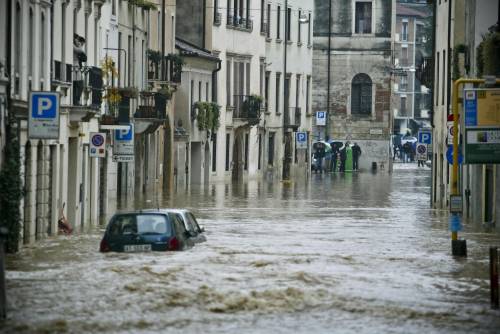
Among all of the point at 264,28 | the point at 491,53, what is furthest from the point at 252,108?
the point at 491,53

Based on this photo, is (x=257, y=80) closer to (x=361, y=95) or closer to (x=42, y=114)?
(x=361, y=95)

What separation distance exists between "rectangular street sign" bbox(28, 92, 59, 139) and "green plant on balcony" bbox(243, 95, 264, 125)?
49.4 m

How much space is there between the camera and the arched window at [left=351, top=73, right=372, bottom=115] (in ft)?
350

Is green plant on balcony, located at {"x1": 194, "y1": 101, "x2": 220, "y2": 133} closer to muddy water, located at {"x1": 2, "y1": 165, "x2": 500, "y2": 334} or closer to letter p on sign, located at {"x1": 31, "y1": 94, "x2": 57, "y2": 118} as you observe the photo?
muddy water, located at {"x1": 2, "y1": 165, "x2": 500, "y2": 334}

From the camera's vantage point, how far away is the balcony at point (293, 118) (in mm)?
92688

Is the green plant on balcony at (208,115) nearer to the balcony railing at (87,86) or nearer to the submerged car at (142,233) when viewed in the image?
the balcony railing at (87,86)

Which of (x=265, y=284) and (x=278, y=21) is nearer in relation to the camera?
(x=265, y=284)

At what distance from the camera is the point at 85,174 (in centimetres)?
4478

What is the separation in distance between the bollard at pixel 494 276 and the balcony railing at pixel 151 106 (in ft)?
122

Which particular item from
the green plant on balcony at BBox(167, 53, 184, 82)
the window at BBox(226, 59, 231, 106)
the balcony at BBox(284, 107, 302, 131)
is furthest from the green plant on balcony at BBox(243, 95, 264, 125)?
the green plant on balcony at BBox(167, 53, 184, 82)

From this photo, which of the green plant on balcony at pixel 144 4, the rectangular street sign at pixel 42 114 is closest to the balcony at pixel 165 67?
the green plant on balcony at pixel 144 4

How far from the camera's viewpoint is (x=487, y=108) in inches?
1293

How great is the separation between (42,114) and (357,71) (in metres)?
74.8

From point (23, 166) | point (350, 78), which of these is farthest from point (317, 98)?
point (23, 166)
